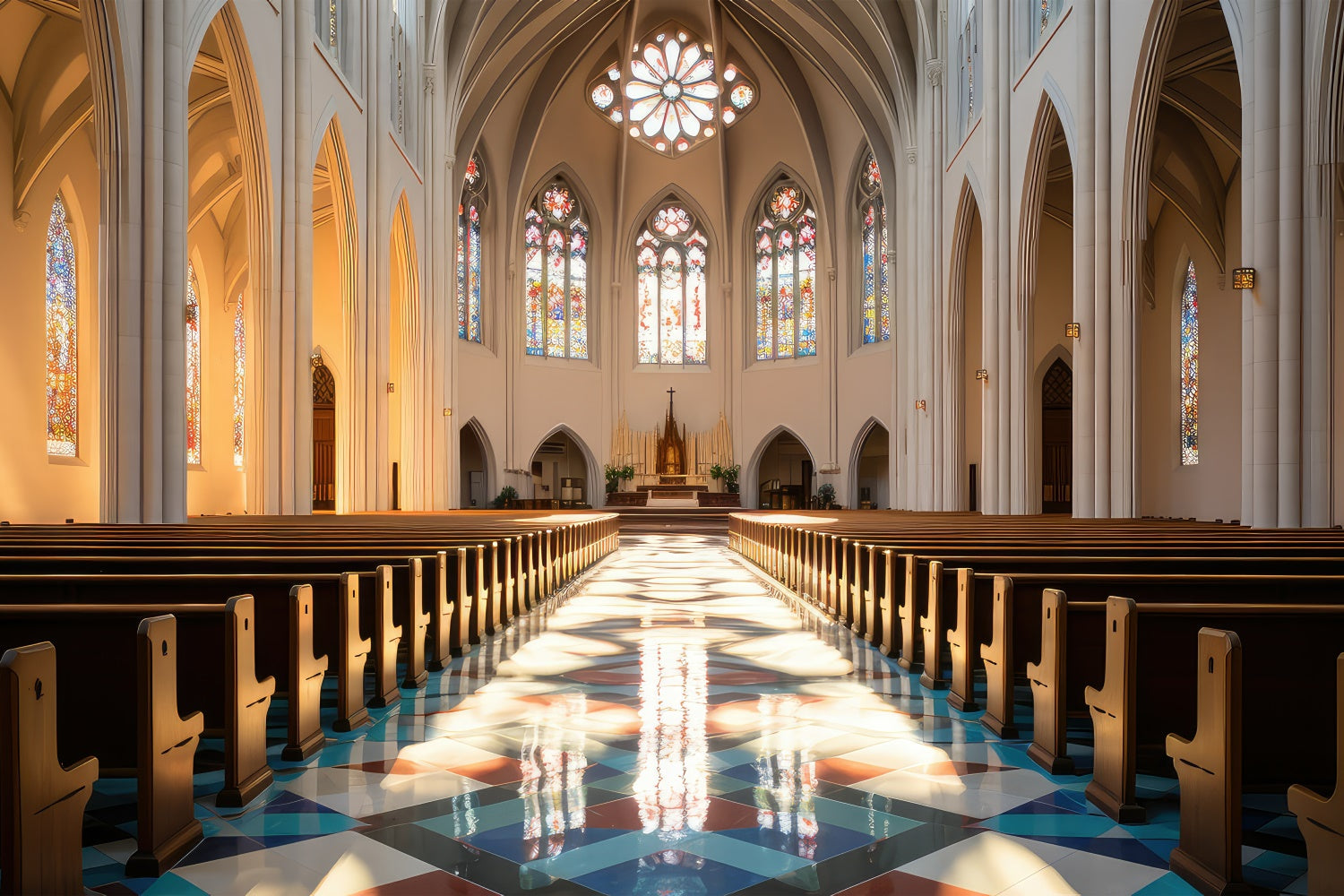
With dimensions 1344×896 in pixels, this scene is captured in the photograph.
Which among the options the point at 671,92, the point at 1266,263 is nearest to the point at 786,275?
the point at 671,92

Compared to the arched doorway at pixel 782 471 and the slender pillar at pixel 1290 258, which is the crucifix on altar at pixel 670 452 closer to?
the arched doorway at pixel 782 471

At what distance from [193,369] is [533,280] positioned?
10.7 meters

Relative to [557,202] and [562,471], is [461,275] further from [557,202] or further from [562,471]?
[562,471]

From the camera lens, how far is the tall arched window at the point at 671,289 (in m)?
31.4

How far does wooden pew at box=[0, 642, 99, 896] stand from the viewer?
6.57 feet

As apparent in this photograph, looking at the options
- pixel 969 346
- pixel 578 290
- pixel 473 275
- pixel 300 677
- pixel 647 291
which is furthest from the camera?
pixel 647 291

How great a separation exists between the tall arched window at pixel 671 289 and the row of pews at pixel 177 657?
2510 centimetres

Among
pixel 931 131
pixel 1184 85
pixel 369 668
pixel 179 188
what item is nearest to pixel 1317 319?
pixel 369 668

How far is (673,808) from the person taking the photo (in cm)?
315

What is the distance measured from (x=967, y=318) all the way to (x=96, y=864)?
22022 millimetres

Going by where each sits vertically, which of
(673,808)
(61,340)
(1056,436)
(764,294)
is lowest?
(673,808)

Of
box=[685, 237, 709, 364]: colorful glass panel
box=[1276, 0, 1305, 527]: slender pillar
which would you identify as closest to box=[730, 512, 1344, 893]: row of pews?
box=[1276, 0, 1305, 527]: slender pillar

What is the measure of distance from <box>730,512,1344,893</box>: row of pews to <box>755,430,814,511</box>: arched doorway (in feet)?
82.1

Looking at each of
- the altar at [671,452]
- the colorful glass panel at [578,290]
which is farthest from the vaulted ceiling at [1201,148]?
the colorful glass panel at [578,290]
